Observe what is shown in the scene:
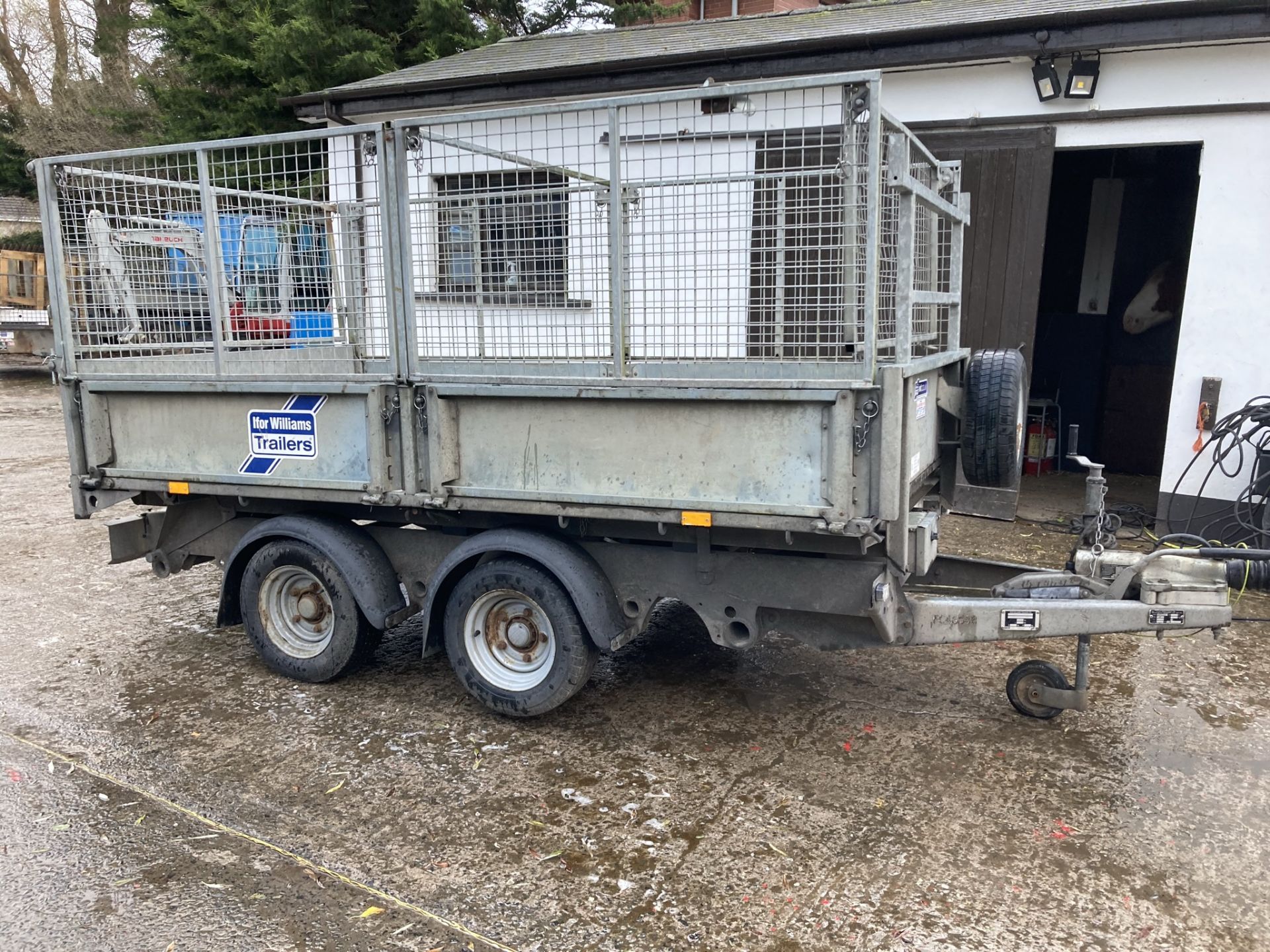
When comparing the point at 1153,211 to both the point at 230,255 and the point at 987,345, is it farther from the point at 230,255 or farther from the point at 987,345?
the point at 230,255

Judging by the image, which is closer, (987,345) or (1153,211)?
(987,345)

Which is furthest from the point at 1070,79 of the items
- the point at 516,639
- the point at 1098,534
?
the point at 516,639

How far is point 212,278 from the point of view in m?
4.59

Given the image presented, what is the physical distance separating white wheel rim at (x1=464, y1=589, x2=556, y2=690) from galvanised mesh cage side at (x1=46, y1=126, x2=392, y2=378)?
1.21m

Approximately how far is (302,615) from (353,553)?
0.57 meters

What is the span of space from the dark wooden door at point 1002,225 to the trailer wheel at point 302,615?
5.72 metres

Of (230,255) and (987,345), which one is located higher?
(230,255)

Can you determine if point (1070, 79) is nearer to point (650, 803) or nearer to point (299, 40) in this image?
point (650, 803)

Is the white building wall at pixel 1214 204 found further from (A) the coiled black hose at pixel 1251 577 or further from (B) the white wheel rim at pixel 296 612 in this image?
(B) the white wheel rim at pixel 296 612

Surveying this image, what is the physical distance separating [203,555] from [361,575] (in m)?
1.28

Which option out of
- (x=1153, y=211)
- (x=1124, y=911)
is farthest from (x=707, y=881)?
(x=1153, y=211)

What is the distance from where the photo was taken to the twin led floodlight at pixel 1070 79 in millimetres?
7461

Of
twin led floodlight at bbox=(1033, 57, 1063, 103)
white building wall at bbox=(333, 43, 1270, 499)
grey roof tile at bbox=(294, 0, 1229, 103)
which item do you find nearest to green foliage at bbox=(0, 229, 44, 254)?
grey roof tile at bbox=(294, 0, 1229, 103)

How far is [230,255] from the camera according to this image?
4.96 metres
